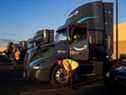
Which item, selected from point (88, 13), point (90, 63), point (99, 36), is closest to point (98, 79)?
point (90, 63)

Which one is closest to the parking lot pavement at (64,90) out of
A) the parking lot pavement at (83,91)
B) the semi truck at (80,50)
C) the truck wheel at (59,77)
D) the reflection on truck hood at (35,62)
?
the parking lot pavement at (83,91)

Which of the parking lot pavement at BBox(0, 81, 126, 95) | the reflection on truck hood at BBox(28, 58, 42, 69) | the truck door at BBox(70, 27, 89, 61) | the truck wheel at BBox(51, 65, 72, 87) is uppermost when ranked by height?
the truck door at BBox(70, 27, 89, 61)

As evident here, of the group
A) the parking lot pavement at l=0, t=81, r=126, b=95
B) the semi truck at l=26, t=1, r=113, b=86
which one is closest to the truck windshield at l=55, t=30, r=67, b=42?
the semi truck at l=26, t=1, r=113, b=86

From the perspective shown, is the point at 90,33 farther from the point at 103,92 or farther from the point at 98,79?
the point at 103,92

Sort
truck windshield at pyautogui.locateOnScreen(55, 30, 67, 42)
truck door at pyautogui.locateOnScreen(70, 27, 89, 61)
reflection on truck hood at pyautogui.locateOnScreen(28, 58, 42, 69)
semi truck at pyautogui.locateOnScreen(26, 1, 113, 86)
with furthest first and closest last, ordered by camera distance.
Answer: truck windshield at pyautogui.locateOnScreen(55, 30, 67, 42), truck door at pyautogui.locateOnScreen(70, 27, 89, 61), reflection on truck hood at pyautogui.locateOnScreen(28, 58, 42, 69), semi truck at pyautogui.locateOnScreen(26, 1, 113, 86)

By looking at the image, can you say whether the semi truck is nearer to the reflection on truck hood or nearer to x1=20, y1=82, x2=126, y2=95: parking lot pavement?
the reflection on truck hood

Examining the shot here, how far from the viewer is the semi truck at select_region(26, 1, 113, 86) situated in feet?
48.4

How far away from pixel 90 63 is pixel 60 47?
149 cm

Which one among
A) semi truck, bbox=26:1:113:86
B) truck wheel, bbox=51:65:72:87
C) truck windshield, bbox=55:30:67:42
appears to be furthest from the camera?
truck windshield, bbox=55:30:67:42

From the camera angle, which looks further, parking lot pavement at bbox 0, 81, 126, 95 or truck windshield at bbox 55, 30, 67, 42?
truck windshield at bbox 55, 30, 67, 42

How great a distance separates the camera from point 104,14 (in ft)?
54.9

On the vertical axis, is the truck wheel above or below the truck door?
below

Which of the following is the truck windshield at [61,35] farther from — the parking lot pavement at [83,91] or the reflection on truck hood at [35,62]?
the parking lot pavement at [83,91]

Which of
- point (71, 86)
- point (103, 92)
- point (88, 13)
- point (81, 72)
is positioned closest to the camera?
point (103, 92)
